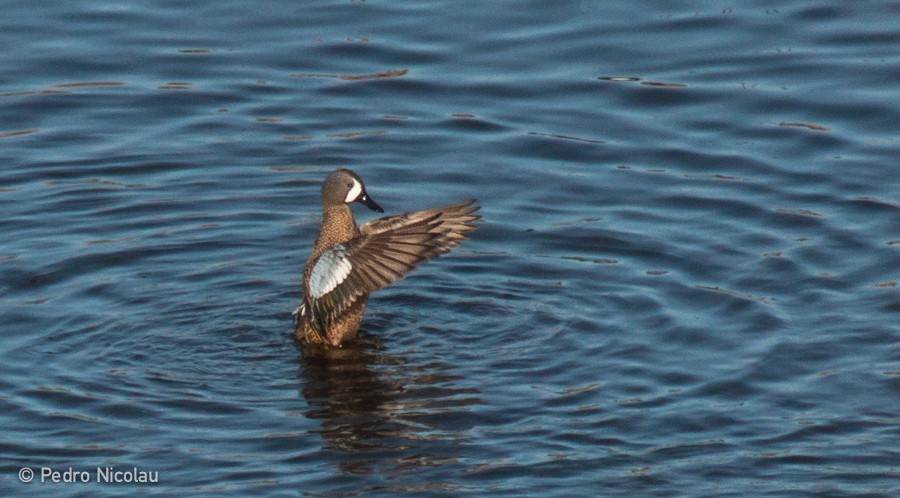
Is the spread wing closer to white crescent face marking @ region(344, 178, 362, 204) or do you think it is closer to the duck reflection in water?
the duck reflection in water

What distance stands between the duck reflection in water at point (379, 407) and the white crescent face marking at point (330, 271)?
44cm

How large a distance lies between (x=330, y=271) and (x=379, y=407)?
0.98 meters

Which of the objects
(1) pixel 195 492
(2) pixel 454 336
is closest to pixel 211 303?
(2) pixel 454 336

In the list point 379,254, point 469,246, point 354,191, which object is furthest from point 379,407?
point 469,246

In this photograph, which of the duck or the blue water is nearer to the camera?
the blue water

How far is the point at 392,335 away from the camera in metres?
10.5

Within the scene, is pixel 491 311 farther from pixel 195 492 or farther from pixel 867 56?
pixel 867 56

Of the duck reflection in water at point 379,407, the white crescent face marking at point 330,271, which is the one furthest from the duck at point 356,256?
the duck reflection in water at point 379,407

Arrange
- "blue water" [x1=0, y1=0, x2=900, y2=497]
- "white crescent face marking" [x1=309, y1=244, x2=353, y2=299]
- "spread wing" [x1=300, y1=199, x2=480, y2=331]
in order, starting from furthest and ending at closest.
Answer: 1. "white crescent face marking" [x1=309, y1=244, x2=353, y2=299]
2. "spread wing" [x1=300, y1=199, x2=480, y2=331]
3. "blue water" [x1=0, y1=0, x2=900, y2=497]

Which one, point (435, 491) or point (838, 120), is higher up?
point (838, 120)

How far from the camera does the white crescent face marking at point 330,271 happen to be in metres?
9.93

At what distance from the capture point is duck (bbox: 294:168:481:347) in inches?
386

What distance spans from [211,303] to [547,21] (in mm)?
6242

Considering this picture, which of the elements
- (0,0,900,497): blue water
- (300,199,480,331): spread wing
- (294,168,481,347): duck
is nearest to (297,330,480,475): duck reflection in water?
(0,0,900,497): blue water
